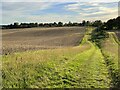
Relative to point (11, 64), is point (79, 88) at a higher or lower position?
lower

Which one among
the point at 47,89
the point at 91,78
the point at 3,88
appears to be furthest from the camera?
the point at 91,78

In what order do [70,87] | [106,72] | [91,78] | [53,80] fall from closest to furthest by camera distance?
1. [70,87]
2. [53,80]
3. [91,78]
4. [106,72]

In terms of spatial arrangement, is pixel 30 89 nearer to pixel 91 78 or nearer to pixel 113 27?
pixel 91 78

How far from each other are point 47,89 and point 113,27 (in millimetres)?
110964

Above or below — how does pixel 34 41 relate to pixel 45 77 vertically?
below

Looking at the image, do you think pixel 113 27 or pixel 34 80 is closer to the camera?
pixel 34 80

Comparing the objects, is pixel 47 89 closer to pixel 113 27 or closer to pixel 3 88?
pixel 3 88

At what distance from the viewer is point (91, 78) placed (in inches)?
660

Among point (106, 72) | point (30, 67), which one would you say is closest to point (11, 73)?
point (30, 67)

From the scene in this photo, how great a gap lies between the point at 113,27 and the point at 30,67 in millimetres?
108812

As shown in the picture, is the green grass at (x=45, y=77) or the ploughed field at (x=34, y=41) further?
the ploughed field at (x=34, y=41)

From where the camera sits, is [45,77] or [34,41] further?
[34,41]

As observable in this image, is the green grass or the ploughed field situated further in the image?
the ploughed field

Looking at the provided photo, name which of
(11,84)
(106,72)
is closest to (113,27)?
(106,72)
